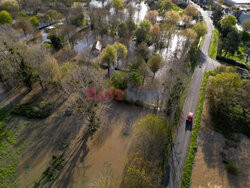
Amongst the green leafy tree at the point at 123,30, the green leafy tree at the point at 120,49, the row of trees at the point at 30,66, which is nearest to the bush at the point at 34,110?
the row of trees at the point at 30,66

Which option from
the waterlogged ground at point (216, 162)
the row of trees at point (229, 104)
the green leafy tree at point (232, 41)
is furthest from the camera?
the green leafy tree at point (232, 41)

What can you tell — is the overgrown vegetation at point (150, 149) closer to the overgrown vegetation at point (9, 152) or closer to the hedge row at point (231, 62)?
the overgrown vegetation at point (9, 152)

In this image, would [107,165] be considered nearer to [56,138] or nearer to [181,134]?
[56,138]

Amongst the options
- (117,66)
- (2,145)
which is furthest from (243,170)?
(2,145)

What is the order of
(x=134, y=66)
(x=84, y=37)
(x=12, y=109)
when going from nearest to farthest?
(x=12, y=109) → (x=134, y=66) → (x=84, y=37)

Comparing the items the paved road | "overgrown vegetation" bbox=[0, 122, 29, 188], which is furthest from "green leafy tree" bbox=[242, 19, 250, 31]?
"overgrown vegetation" bbox=[0, 122, 29, 188]
